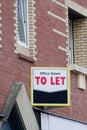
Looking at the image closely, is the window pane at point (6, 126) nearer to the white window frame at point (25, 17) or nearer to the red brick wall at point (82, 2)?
the white window frame at point (25, 17)

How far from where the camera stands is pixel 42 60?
74.1 feet

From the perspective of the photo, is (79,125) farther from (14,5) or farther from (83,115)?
A: (14,5)

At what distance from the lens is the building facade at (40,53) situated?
68.1 ft

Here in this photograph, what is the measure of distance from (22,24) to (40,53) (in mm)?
878

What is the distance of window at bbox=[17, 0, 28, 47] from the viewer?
2214 cm

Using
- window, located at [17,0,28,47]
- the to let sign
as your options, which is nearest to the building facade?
window, located at [17,0,28,47]

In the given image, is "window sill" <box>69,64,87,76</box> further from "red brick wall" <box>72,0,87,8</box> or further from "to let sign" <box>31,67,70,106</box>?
"to let sign" <box>31,67,70,106</box>

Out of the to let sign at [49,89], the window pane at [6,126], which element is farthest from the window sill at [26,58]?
the window pane at [6,126]

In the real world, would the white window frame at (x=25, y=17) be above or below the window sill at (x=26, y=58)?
above

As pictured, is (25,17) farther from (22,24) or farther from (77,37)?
(77,37)

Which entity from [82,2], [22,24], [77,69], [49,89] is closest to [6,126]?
[49,89]

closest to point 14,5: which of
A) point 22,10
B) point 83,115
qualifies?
point 22,10

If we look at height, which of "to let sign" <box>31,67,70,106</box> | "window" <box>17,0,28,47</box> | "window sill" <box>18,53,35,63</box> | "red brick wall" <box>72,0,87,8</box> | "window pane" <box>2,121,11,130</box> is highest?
"red brick wall" <box>72,0,87,8</box>

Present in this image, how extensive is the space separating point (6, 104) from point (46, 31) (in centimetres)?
341
